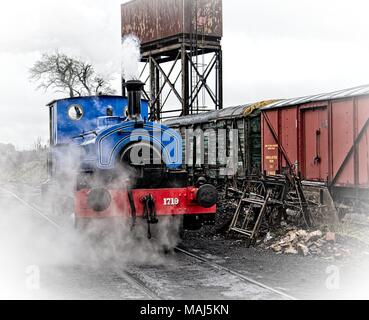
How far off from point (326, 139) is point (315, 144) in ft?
1.58

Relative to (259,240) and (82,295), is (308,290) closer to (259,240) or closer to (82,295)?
(82,295)

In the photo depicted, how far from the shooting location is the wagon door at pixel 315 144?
39.0 ft

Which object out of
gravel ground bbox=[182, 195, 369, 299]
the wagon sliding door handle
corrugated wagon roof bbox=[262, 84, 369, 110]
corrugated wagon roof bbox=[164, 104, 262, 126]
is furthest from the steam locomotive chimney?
corrugated wagon roof bbox=[164, 104, 262, 126]

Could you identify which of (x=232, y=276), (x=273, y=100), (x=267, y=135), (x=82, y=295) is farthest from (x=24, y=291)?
(x=273, y=100)

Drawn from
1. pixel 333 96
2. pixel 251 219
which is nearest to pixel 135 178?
pixel 251 219

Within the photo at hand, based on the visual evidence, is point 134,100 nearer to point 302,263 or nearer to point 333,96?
point 302,263

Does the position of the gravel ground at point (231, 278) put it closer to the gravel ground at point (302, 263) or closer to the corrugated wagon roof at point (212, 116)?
the gravel ground at point (302, 263)

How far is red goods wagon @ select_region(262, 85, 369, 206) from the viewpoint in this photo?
10.7 m

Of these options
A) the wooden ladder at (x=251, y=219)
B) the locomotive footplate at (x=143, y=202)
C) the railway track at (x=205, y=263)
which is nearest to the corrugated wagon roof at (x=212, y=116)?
the wooden ladder at (x=251, y=219)

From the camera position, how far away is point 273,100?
50.7 ft

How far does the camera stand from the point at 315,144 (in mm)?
12281

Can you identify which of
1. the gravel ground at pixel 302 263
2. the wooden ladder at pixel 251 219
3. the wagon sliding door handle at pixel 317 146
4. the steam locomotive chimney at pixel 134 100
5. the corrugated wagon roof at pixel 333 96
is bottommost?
the gravel ground at pixel 302 263

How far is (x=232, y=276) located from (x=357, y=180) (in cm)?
479

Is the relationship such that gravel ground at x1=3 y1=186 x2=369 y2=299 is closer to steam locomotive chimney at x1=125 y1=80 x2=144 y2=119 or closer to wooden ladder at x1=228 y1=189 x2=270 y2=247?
wooden ladder at x1=228 y1=189 x2=270 y2=247
